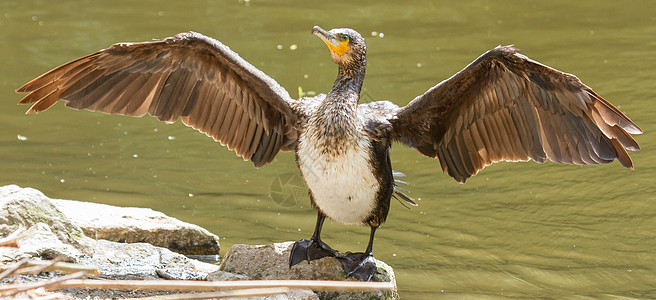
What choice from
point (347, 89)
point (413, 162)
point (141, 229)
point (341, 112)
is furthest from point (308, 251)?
point (413, 162)

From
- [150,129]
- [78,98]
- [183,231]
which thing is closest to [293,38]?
[150,129]

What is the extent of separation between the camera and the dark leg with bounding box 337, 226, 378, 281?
19.2ft

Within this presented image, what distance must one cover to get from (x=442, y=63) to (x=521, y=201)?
388cm

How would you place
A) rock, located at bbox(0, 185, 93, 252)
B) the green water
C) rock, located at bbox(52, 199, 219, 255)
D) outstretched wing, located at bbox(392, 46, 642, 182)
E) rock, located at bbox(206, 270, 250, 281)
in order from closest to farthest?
outstretched wing, located at bbox(392, 46, 642, 182) → rock, located at bbox(206, 270, 250, 281) → rock, located at bbox(0, 185, 93, 252) → rock, located at bbox(52, 199, 219, 255) → the green water

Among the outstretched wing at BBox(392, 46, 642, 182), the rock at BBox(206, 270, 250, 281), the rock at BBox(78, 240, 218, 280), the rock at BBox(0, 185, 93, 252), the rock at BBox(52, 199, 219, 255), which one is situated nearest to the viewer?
the outstretched wing at BBox(392, 46, 642, 182)

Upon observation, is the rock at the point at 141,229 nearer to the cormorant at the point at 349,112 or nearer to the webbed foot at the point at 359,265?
the cormorant at the point at 349,112

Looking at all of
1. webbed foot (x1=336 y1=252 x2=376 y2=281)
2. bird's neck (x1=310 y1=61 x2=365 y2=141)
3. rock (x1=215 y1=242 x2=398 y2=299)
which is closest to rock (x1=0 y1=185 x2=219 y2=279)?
rock (x1=215 y1=242 x2=398 y2=299)

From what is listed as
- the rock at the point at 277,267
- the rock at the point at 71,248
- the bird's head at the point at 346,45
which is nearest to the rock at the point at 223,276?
the rock at the point at 277,267

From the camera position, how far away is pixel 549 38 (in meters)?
13.0

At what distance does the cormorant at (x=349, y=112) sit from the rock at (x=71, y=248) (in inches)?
25.8

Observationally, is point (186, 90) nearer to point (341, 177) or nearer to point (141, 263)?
point (141, 263)

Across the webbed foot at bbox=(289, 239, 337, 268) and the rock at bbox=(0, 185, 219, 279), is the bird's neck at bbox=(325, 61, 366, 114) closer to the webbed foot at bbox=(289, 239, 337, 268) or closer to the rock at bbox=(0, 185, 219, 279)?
the webbed foot at bbox=(289, 239, 337, 268)

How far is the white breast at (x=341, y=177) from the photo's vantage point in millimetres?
→ 5664

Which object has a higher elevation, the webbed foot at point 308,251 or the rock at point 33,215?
the rock at point 33,215
